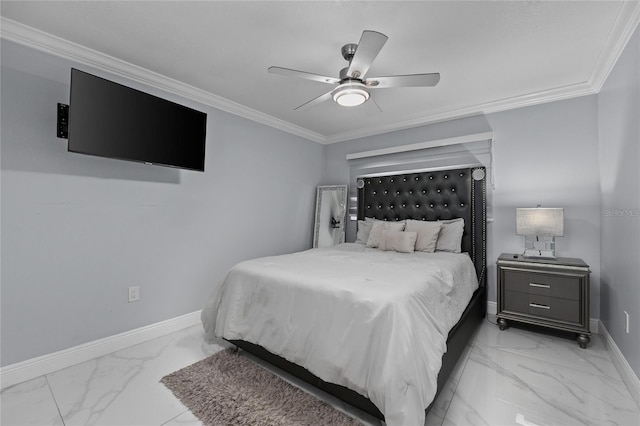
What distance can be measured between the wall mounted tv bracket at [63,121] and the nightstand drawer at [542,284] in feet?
12.4

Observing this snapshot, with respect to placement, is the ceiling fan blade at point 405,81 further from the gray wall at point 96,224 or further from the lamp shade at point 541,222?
the gray wall at point 96,224

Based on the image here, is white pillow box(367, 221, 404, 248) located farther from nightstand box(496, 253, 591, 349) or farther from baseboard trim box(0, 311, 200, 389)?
baseboard trim box(0, 311, 200, 389)

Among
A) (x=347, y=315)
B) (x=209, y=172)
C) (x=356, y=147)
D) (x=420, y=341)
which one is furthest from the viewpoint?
(x=356, y=147)

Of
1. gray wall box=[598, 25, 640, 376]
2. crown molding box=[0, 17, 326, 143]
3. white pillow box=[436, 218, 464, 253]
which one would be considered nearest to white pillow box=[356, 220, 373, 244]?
white pillow box=[436, 218, 464, 253]

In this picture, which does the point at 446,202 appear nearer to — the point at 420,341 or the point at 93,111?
the point at 420,341

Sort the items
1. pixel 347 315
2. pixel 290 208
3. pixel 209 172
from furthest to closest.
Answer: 1. pixel 290 208
2. pixel 209 172
3. pixel 347 315

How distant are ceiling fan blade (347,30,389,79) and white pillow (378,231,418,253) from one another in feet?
5.46

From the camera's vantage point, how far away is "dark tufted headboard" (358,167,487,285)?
309 centimetres

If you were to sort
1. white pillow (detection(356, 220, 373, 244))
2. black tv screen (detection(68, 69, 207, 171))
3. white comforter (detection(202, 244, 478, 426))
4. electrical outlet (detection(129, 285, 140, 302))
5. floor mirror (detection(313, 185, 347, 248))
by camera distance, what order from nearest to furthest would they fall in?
white comforter (detection(202, 244, 478, 426)) < black tv screen (detection(68, 69, 207, 171)) < electrical outlet (detection(129, 285, 140, 302)) < white pillow (detection(356, 220, 373, 244)) < floor mirror (detection(313, 185, 347, 248))

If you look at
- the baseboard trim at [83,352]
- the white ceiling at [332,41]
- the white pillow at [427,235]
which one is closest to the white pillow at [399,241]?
the white pillow at [427,235]

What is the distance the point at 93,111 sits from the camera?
2.04 m

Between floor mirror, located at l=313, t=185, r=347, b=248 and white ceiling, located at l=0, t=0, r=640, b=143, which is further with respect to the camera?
floor mirror, located at l=313, t=185, r=347, b=248

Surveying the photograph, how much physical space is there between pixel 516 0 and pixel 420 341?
1.95 metres

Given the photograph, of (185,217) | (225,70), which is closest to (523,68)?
(225,70)
